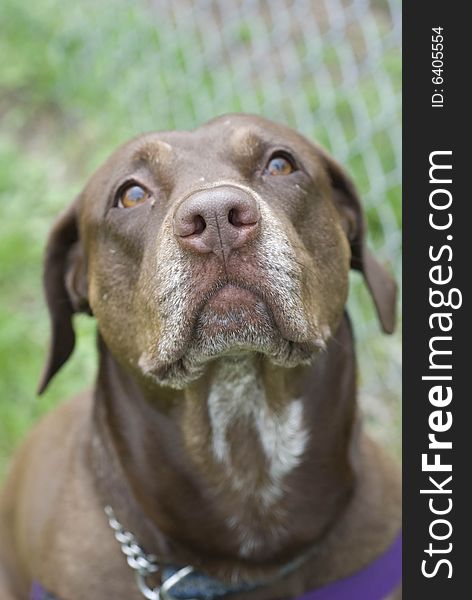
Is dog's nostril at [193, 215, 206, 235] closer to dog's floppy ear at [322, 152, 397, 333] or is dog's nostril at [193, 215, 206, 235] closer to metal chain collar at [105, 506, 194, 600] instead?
dog's floppy ear at [322, 152, 397, 333]

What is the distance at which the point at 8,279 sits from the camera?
19.1 feet

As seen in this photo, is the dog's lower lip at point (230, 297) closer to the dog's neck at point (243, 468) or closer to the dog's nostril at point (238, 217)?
the dog's nostril at point (238, 217)

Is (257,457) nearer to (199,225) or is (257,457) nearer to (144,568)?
(144,568)

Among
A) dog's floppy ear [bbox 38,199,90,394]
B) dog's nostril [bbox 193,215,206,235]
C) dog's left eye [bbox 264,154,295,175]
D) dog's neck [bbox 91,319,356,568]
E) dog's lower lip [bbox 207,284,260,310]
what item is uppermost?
dog's left eye [bbox 264,154,295,175]

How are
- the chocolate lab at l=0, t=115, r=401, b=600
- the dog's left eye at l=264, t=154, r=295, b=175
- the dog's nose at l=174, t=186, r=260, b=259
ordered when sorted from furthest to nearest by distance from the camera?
1. the dog's left eye at l=264, t=154, r=295, b=175
2. the chocolate lab at l=0, t=115, r=401, b=600
3. the dog's nose at l=174, t=186, r=260, b=259

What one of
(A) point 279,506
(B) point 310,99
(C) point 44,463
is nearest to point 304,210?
(A) point 279,506

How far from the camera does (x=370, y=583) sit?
3.43 m

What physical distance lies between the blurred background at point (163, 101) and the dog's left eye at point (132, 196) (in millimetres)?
2128

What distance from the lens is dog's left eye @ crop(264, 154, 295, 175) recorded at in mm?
3184

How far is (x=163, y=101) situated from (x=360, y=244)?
11.5 feet

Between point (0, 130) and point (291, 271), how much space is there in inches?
187

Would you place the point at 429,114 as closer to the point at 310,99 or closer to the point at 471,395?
the point at 471,395

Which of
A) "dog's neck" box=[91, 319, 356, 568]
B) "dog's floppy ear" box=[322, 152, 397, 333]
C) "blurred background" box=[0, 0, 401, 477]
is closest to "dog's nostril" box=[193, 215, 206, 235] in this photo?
"dog's neck" box=[91, 319, 356, 568]

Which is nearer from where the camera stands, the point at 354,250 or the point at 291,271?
the point at 291,271
